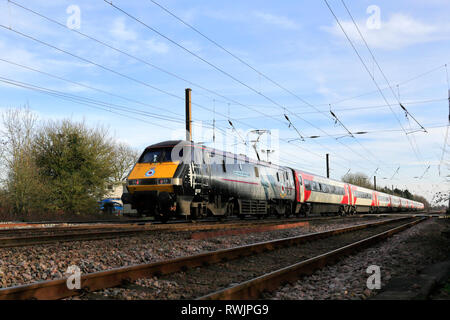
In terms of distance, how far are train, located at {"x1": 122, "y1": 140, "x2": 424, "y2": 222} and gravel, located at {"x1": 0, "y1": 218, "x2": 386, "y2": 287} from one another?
10.6ft

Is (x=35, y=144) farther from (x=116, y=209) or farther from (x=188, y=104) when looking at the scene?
(x=116, y=209)

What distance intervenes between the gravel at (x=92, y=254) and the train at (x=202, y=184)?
3.24 metres

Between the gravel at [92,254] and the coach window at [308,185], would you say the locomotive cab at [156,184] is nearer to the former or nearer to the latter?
the gravel at [92,254]

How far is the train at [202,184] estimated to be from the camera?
46.4 feet

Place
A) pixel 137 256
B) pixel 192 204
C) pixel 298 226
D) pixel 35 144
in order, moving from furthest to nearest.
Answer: pixel 35 144 < pixel 298 226 < pixel 192 204 < pixel 137 256

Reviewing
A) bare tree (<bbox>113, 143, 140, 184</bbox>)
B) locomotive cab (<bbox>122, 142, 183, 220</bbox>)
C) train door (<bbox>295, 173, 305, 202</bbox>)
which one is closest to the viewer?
locomotive cab (<bbox>122, 142, 183, 220</bbox>)

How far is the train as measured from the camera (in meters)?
14.2

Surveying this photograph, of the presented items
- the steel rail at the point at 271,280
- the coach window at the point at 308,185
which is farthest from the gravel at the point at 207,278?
the coach window at the point at 308,185

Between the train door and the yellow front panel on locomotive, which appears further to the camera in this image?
the train door

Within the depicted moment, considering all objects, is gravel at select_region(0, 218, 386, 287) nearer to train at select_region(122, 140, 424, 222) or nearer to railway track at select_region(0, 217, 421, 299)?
railway track at select_region(0, 217, 421, 299)

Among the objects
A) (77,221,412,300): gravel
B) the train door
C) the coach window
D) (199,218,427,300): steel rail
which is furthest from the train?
(199,218,427,300): steel rail
